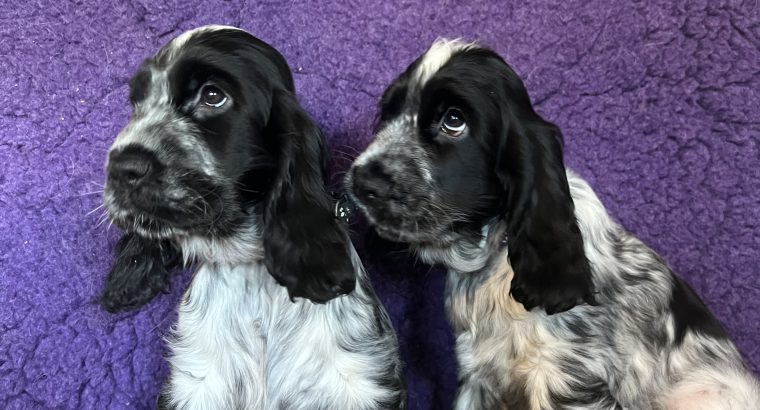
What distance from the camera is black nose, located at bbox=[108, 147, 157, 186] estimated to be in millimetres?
1769

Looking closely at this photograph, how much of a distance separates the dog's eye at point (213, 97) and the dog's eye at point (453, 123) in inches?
24.5

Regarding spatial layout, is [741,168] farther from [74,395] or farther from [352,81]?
[74,395]

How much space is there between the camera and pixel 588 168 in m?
2.69

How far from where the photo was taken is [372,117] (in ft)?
8.66

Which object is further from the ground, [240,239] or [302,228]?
[302,228]

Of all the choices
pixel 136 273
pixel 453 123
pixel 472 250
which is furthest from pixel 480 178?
pixel 136 273

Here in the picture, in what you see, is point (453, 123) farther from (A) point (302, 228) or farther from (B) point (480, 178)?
(A) point (302, 228)

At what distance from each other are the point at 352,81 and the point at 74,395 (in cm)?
152

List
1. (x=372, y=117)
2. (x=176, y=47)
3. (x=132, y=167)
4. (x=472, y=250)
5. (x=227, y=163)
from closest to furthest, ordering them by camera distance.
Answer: (x=132, y=167) → (x=227, y=163) → (x=176, y=47) → (x=472, y=250) → (x=372, y=117)

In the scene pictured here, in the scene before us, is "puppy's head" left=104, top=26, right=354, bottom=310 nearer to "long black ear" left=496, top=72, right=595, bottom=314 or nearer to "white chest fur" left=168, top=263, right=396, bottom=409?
"white chest fur" left=168, top=263, right=396, bottom=409

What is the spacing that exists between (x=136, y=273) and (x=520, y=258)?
121 centimetres

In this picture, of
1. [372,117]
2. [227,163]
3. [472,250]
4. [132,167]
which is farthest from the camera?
[372,117]

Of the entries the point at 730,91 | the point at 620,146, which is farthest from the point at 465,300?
the point at 730,91

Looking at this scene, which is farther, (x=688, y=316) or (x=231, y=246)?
(x=688, y=316)
